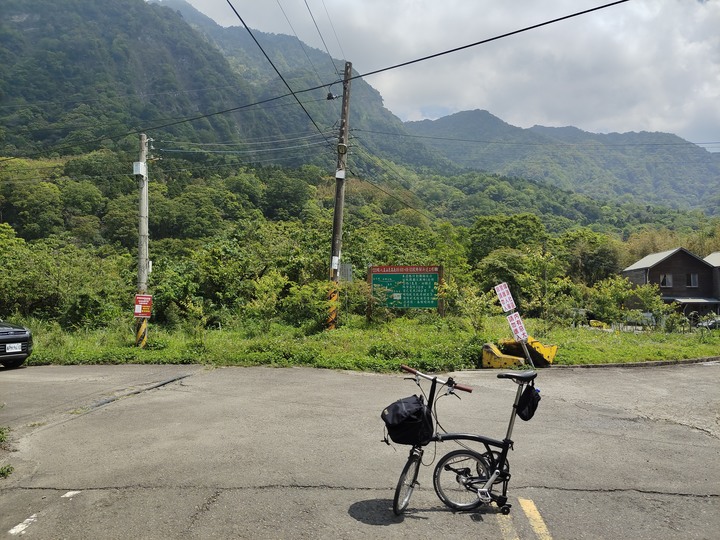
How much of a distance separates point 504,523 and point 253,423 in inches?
150

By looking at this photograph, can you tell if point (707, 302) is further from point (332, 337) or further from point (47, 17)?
point (47, 17)

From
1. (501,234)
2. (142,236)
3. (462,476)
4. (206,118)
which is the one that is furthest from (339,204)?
(206,118)

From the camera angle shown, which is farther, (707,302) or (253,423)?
(707,302)

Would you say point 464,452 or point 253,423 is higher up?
point 464,452

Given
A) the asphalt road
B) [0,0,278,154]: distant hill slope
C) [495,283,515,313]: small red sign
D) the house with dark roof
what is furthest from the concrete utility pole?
the house with dark roof

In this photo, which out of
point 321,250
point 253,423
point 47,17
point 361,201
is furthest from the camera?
point 47,17

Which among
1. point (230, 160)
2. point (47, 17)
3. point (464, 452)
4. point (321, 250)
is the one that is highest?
point (47, 17)

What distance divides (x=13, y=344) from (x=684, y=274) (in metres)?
50.3

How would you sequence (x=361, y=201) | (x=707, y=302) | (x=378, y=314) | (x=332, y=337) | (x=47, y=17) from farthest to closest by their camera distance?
(x=47, y=17) < (x=361, y=201) < (x=707, y=302) < (x=378, y=314) < (x=332, y=337)

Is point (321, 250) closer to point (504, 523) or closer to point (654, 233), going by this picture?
point (504, 523)

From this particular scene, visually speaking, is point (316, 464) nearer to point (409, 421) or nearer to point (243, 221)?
point (409, 421)

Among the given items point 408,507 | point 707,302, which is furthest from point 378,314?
point 707,302

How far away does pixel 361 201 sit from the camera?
249ft

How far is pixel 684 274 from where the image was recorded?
45156mm
